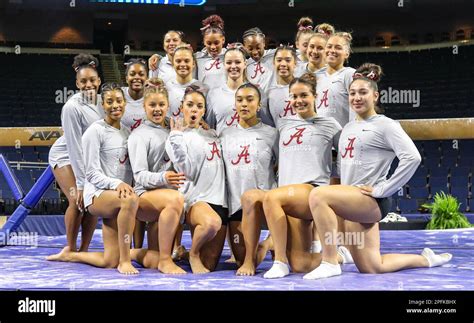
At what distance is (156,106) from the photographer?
322 cm

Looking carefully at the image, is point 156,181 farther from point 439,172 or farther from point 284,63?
point 439,172

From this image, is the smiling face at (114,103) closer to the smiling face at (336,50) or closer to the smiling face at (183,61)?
the smiling face at (183,61)

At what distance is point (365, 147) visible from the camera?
9.67ft

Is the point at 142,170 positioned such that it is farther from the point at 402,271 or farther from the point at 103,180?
the point at 402,271

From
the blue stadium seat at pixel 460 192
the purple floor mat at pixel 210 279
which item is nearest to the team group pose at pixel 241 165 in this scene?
the purple floor mat at pixel 210 279

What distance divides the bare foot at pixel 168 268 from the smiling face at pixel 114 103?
2.76 feet

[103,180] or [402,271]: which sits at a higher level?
[103,180]

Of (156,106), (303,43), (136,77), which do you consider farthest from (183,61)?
(303,43)

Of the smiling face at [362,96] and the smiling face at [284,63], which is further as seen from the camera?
the smiling face at [284,63]

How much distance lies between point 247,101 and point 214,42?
834 mm

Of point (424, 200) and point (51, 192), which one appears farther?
point (51, 192)

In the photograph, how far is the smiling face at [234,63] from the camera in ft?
11.1
